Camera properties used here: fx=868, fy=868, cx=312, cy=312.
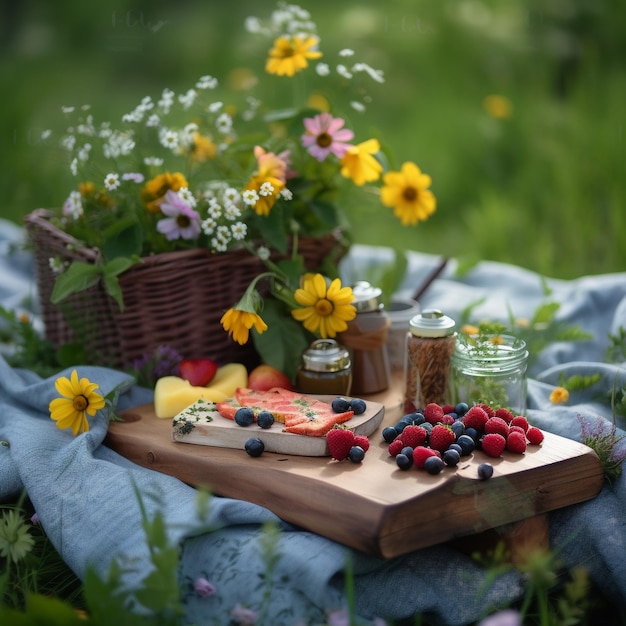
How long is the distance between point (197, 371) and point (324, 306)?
405 mm

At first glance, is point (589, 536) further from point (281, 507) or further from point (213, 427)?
point (213, 427)

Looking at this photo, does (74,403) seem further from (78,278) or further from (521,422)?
(521,422)

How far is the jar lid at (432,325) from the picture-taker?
7.14 feet

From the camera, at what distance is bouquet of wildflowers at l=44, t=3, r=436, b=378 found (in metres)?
2.28

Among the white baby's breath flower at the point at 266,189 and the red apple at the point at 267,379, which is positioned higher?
the white baby's breath flower at the point at 266,189

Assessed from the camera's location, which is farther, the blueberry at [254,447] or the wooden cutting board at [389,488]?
the blueberry at [254,447]

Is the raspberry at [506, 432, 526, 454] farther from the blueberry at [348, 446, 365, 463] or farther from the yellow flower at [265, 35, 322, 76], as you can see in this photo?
the yellow flower at [265, 35, 322, 76]

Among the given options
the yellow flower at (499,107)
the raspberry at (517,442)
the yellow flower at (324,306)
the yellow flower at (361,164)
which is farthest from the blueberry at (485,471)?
the yellow flower at (499,107)

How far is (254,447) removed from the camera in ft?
6.30

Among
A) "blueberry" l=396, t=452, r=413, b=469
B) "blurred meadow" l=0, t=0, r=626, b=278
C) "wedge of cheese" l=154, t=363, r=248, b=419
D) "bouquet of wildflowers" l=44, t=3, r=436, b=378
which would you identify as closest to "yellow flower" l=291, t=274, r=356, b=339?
"bouquet of wildflowers" l=44, t=3, r=436, b=378

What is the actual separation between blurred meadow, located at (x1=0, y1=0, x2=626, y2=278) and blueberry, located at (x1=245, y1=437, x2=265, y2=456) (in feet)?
3.51

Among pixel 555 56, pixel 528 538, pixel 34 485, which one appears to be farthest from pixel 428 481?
pixel 555 56

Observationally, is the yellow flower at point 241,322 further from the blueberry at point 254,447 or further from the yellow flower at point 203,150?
the yellow flower at point 203,150

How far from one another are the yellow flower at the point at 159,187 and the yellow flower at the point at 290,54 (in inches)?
17.3
